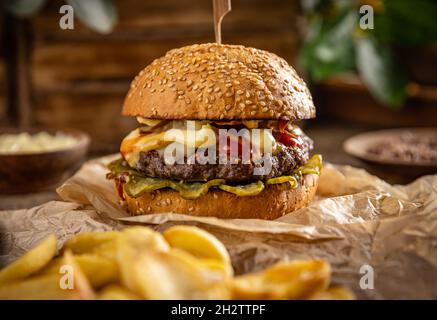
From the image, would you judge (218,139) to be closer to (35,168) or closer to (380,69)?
(35,168)

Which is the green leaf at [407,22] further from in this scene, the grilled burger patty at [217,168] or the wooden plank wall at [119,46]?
the grilled burger patty at [217,168]

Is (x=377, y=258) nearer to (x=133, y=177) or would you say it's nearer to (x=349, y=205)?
(x=349, y=205)

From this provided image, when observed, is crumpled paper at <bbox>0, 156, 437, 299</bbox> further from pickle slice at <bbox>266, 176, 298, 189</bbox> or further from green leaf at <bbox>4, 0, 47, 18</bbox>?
green leaf at <bbox>4, 0, 47, 18</bbox>

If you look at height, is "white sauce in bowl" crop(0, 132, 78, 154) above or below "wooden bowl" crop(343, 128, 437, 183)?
above

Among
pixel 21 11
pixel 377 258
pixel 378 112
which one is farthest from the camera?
pixel 378 112

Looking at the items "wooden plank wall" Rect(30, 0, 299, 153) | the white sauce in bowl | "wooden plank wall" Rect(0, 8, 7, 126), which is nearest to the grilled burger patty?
the white sauce in bowl
